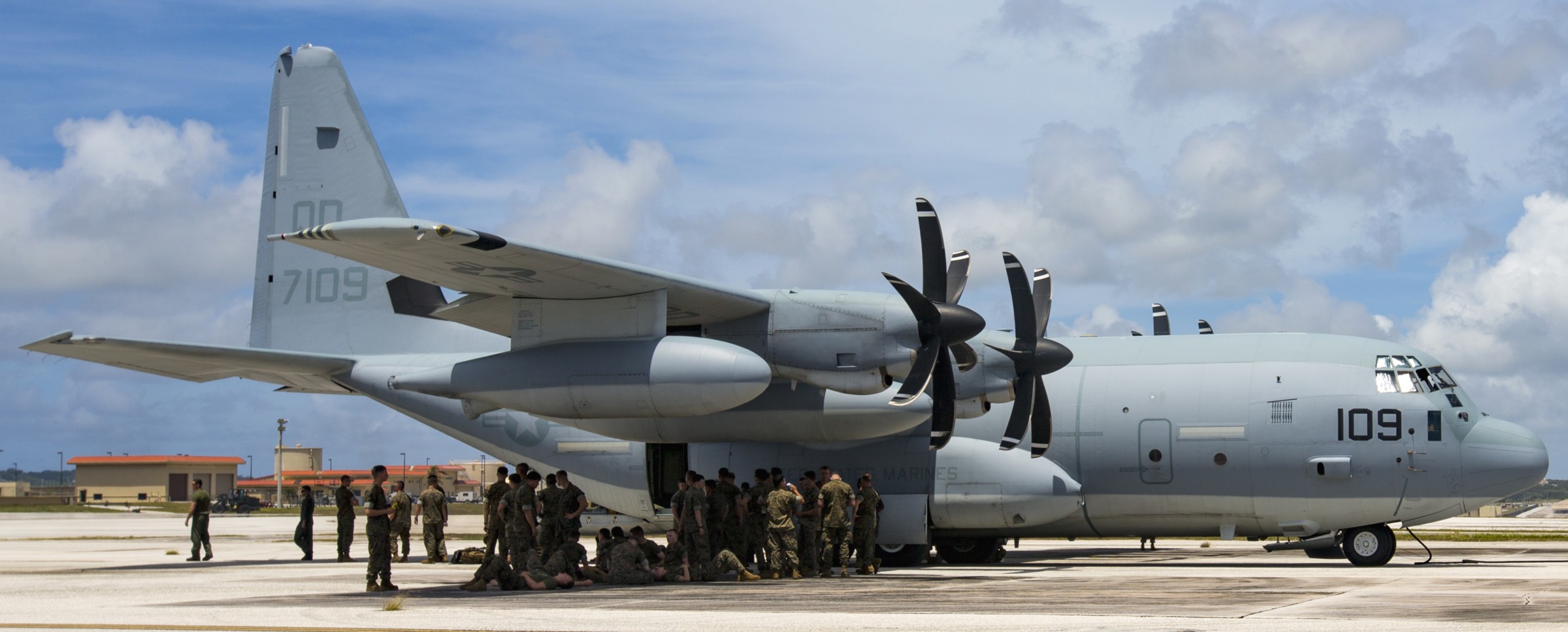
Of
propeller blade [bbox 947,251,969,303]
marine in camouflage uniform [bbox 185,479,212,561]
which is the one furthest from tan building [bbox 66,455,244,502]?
propeller blade [bbox 947,251,969,303]

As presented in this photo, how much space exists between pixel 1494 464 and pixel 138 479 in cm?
10367

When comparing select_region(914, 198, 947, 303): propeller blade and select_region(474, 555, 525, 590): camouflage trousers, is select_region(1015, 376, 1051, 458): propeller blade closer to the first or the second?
select_region(914, 198, 947, 303): propeller blade

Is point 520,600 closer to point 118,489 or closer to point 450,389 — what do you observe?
point 450,389

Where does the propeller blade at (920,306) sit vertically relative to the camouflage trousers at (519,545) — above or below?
above

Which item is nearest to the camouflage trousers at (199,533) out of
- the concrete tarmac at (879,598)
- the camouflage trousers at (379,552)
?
the concrete tarmac at (879,598)

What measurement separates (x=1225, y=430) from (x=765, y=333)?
6.66 meters

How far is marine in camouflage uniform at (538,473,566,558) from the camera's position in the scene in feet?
52.6

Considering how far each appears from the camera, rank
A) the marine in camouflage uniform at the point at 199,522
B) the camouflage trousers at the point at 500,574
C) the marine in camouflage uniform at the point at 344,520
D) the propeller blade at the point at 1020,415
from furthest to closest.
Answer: the marine in camouflage uniform at the point at 199,522
the marine in camouflage uniform at the point at 344,520
the propeller blade at the point at 1020,415
the camouflage trousers at the point at 500,574

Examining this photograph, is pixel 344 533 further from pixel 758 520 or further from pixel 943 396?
pixel 943 396

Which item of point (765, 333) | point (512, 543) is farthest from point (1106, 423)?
point (512, 543)

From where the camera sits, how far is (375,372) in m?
20.4

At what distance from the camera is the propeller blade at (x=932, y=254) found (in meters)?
16.9

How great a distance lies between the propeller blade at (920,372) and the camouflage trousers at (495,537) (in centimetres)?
502

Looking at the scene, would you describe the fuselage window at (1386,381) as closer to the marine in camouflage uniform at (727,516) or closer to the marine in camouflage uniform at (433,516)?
the marine in camouflage uniform at (727,516)
